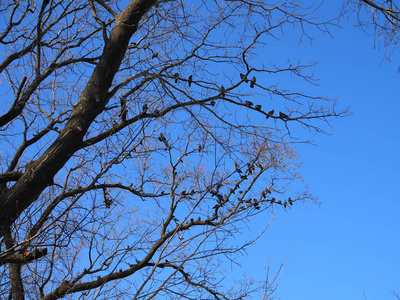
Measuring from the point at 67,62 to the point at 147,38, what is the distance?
1383 millimetres

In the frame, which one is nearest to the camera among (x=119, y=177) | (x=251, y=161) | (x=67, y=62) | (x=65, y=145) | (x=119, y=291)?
(x=65, y=145)

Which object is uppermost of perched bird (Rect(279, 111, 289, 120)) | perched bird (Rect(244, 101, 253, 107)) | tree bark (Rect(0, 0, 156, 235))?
perched bird (Rect(279, 111, 289, 120))

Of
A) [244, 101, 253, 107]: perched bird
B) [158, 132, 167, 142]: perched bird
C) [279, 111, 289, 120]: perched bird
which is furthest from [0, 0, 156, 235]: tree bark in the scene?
[279, 111, 289, 120]: perched bird

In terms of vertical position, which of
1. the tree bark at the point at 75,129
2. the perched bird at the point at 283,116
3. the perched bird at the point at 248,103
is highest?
the perched bird at the point at 283,116

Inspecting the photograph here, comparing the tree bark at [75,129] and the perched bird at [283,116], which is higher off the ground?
the perched bird at [283,116]

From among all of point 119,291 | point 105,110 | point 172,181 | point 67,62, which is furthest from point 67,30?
point 119,291

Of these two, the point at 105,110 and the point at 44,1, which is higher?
the point at 44,1

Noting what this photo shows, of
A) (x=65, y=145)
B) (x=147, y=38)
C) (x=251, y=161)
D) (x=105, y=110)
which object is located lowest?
(x=65, y=145)

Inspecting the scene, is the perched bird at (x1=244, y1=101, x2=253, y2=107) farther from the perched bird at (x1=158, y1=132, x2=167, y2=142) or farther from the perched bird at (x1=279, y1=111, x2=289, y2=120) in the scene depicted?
the perched bird at (x1=158, y1=132, x2=167, y2=142)

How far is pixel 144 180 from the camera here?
600 centimetres

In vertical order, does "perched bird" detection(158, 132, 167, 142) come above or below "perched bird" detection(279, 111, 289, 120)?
below

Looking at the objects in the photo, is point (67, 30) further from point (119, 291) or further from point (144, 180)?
point (119, 291)

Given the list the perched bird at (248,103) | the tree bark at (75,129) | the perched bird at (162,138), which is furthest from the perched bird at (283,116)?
the tree bark at (75,129)

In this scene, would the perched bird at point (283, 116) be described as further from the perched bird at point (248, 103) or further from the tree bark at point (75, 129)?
the tree bark at point (75, 129)
